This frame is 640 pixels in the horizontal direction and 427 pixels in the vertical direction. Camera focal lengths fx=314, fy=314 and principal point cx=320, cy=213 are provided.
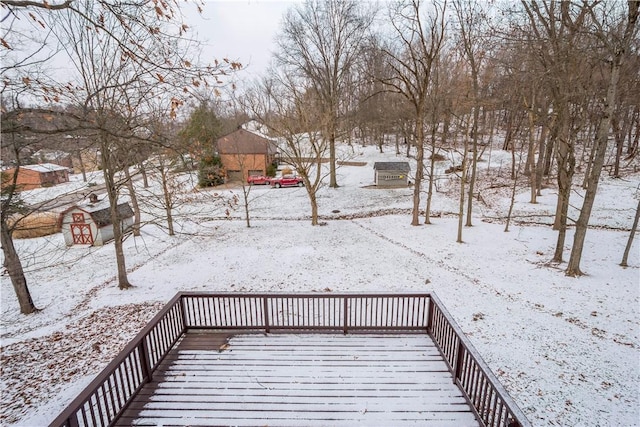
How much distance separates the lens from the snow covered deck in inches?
175

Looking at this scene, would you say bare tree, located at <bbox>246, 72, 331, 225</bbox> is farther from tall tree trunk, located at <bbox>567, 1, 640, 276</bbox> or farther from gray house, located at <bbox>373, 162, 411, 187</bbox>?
tall tree trunk, located at <bbox>567, 1, 640, 276</bbox>

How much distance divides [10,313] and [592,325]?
55.2ft

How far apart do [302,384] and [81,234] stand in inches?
745

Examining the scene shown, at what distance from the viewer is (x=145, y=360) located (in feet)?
16.5

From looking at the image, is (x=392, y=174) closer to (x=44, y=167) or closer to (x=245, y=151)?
(x=245, y=151)

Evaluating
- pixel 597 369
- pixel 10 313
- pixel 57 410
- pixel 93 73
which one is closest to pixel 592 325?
pixel 597 369

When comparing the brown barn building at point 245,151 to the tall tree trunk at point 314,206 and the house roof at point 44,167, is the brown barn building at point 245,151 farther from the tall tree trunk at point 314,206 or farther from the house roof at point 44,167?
the house roof at point 44,167

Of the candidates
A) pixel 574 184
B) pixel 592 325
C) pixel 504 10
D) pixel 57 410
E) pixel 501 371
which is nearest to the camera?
pixel 57 410

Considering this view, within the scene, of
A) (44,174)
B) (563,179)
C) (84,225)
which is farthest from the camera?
(44,174)

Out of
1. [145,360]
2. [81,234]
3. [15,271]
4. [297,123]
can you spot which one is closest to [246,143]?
[297,123]

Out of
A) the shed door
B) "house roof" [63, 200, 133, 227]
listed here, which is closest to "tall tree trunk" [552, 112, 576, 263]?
"house roof" [63, 200, 133, 227]

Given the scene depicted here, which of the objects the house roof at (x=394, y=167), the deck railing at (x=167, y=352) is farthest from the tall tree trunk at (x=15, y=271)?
the house roof at (x=394, y=167)

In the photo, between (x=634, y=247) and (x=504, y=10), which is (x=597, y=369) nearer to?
(x=634, y=247)

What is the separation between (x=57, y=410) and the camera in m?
5.39
